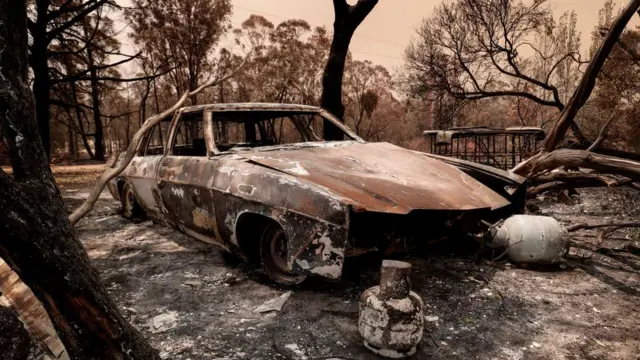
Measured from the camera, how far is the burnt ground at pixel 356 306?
2.24 m

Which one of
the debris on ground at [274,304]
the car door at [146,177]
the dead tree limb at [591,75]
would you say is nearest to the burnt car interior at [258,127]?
the car door at [146,177]

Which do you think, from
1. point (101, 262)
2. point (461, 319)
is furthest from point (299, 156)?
point (101, 262)

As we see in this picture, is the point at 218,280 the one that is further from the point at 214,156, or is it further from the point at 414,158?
the point at 414,158

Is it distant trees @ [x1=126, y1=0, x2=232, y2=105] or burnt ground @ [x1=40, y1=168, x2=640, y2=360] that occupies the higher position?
distant trees @ [x1=126, y1=0, x2=232, y2=105]

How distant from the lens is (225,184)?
308 centimetres

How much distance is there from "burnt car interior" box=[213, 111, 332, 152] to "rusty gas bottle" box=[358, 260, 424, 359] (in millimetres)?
2255

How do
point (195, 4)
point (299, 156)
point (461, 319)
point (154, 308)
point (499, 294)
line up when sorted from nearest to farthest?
point (461, 319), point (154, 308), point (499, 294), point (299, 156), point (195, 4)

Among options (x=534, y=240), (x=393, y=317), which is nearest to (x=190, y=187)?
(x=393, y=317)

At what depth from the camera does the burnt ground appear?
2244 mm

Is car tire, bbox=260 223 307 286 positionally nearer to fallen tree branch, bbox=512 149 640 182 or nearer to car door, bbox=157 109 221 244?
car door, bbox=157 109 221 244

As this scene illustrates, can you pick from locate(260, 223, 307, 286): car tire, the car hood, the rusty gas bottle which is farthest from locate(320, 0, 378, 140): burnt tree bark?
the rusty gas bottle

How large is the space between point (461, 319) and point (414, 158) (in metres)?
1.62

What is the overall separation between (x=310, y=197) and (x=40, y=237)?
1.61m

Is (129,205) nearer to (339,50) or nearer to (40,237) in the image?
(40,237)
